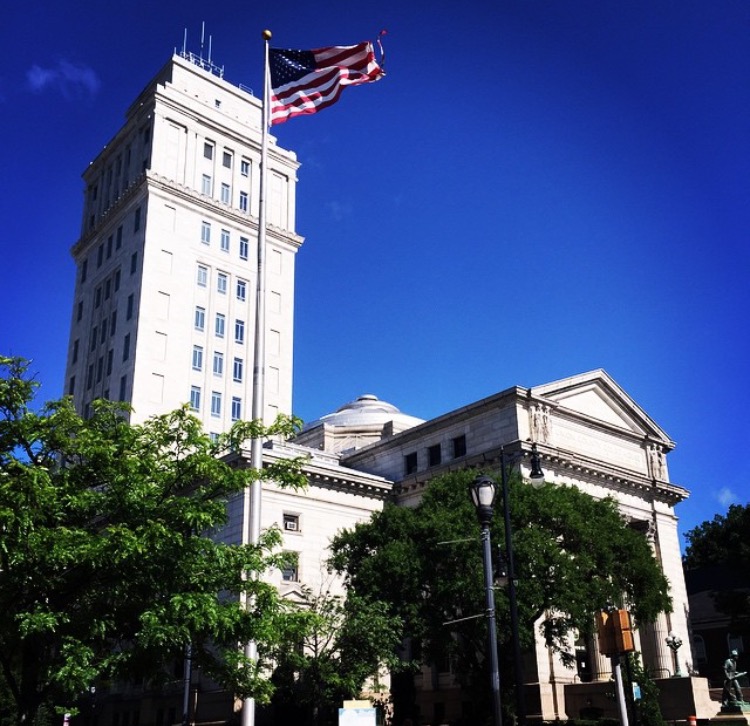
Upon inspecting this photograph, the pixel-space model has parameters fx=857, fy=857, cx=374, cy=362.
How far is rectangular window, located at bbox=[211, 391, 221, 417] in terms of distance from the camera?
221ft

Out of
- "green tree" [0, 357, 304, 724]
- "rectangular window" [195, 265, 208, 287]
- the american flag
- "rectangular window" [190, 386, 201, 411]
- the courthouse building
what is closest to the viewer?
"green tree" [0, 357, 304, 724]

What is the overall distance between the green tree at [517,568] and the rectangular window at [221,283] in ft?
114

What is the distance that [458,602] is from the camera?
3719 cm

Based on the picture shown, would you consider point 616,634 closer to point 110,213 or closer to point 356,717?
point 356,717

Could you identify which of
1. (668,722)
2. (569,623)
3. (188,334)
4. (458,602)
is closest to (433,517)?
(458,602)

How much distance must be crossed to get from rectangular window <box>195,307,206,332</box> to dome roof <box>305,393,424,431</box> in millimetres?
14024

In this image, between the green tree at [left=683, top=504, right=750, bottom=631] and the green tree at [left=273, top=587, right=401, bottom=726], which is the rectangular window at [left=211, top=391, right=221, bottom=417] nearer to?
the green tree at [left=273, top=587, right=401, bottom=726]

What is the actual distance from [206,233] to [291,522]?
30484 mm

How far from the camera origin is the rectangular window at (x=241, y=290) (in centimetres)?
7269

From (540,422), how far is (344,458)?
17305 millimetres

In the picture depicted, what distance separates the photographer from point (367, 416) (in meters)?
75.3

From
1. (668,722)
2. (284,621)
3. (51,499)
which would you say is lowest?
(668,722)

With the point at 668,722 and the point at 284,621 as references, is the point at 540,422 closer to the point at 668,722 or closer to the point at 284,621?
the point at 668,722

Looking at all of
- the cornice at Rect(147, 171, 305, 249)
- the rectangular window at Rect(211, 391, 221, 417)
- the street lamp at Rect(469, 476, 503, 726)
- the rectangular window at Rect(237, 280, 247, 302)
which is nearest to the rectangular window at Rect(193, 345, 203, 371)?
the rectangular window at Rect(211, 391, 221, 417)
